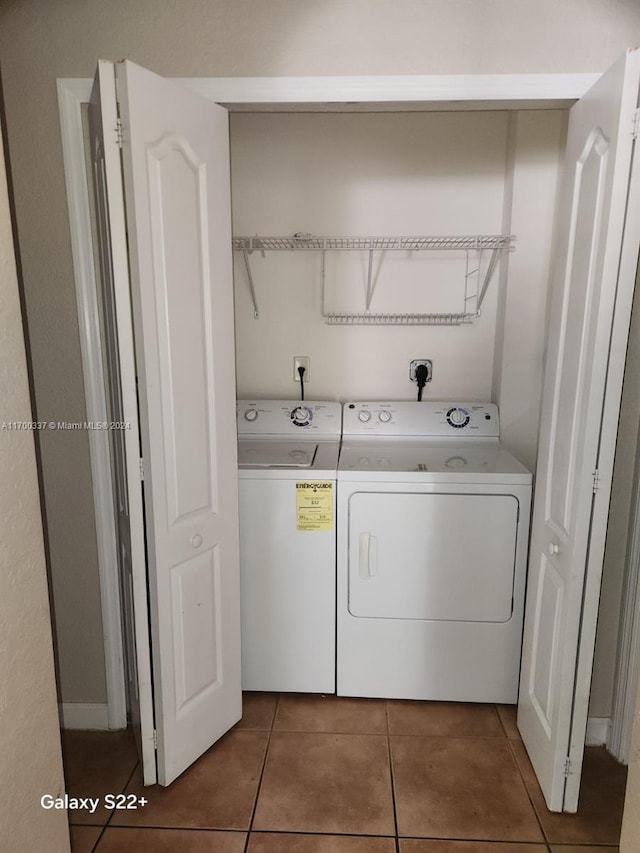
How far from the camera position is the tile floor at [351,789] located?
149 centimetres

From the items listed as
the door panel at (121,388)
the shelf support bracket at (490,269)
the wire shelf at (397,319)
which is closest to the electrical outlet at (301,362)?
the wire shelf at (397,319)

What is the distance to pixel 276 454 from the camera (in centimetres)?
208

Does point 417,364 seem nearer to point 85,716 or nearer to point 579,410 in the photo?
point 579,410

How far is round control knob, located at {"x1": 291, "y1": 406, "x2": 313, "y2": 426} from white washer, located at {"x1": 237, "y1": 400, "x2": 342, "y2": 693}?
275 mm

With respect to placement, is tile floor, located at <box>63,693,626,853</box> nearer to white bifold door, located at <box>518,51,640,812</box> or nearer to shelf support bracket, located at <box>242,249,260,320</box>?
white bifold door, located at <box>518,51,640,812</box>

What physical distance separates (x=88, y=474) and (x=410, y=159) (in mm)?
1883

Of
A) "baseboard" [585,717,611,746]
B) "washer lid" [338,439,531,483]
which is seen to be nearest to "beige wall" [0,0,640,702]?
"washer lid" [338,439,531,483]

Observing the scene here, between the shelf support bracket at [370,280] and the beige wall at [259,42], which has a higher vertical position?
the beige wall at [259,42]

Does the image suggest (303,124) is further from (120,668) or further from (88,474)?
(120,668)

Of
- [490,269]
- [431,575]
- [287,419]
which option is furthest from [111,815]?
[490,269]

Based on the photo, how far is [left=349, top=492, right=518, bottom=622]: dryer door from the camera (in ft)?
6.10

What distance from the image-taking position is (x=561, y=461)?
5.00 feet

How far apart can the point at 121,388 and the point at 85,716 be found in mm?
1291

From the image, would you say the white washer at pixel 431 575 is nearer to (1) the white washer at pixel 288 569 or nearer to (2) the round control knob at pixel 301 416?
(1) the white washer at pixel 288 569
